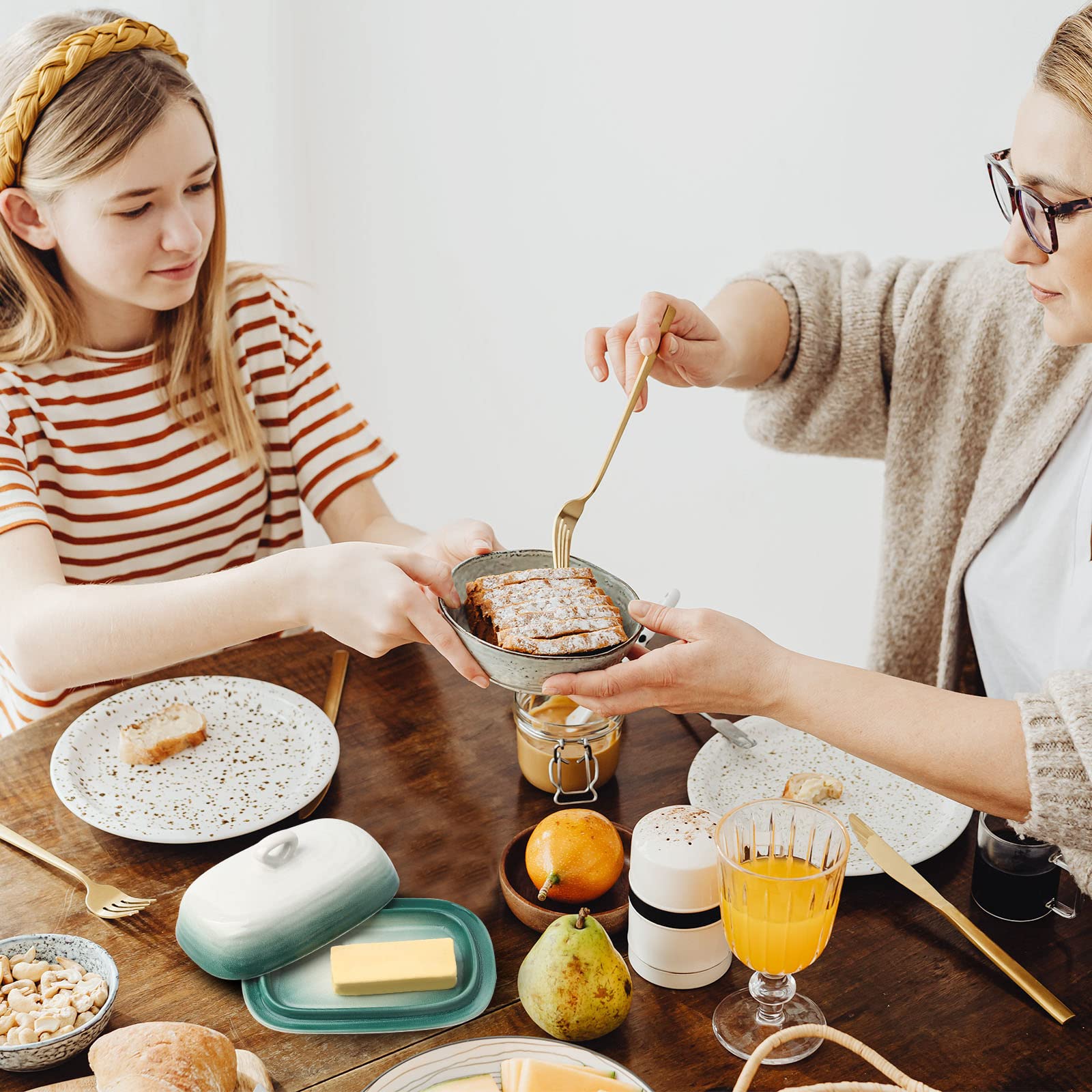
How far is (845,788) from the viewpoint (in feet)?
4.62

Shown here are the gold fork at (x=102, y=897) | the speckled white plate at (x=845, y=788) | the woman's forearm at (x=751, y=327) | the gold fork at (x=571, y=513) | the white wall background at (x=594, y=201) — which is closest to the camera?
the gold fork at (x=102, y=897)

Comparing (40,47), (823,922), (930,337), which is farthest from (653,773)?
(40,47)

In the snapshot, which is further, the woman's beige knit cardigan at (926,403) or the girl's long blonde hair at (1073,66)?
the woman's beige knit cardigan at (926,403)

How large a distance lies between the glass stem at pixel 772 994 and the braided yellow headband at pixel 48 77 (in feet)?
4.93

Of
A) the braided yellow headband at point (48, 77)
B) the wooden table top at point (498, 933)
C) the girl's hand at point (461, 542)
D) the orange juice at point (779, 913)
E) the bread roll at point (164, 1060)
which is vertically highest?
the braided yellow headband at point (48, 77)

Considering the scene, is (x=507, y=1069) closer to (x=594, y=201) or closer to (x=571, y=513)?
(x=571, y=513)

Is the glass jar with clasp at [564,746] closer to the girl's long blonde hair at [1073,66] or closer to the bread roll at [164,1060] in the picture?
the bread roll at [164,1060]

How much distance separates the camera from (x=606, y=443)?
3623mm

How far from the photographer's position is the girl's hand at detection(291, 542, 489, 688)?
4.10 ft

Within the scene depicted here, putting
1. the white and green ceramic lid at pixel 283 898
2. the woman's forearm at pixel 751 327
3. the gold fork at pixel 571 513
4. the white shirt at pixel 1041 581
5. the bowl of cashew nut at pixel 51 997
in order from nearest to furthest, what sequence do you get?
the bowl of cashew nut at pixel 51 997
the white and green ceramic lid at pixel 283 898
the gold fork at pixel 571 513
the white shirt at pixel 1041 581
the woman's forearm at pixel 751 327

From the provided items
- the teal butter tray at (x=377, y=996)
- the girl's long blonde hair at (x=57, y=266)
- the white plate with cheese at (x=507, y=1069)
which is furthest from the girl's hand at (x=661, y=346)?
the white plate with cheese at (x=507, y=1069)

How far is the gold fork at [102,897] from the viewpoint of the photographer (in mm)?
1188

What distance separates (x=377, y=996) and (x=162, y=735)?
529 millimetres

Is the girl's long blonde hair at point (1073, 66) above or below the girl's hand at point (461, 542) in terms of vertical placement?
above
